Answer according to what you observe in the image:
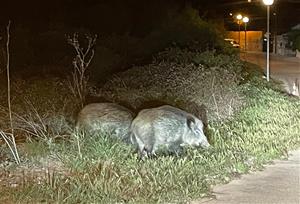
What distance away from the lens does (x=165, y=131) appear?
8781 mm

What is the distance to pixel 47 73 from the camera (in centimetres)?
1822

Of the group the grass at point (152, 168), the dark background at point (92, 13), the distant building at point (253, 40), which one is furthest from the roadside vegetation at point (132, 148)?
the distant building at point (253, 40)

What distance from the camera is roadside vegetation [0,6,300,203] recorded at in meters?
6.87

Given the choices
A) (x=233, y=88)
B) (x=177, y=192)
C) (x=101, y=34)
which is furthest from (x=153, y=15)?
(x=177, y=192)

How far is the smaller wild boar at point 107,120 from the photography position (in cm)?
951

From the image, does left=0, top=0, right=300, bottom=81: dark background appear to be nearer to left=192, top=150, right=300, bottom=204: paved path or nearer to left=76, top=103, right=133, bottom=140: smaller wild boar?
left=76, top=103, right=133, bottom=140: smaller wild boar

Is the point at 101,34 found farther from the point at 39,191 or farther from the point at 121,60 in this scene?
the point at 39,191

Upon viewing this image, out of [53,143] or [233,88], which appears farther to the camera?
[233,88]

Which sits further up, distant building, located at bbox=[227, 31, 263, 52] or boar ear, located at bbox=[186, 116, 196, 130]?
boar ear, located at bbox=[186, 116, 196, 130]

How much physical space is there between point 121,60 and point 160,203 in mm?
15251

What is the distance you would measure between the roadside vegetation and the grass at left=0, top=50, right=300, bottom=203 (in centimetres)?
1

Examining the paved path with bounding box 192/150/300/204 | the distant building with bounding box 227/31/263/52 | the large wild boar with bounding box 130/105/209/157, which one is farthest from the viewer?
the distant building with bounding box 227/31/263/52

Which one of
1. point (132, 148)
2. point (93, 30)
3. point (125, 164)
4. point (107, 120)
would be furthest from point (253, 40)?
point (125, 164)

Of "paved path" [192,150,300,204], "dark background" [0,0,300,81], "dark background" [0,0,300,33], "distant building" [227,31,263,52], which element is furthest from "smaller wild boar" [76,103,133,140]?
"distant building" [227,31,263,52]
